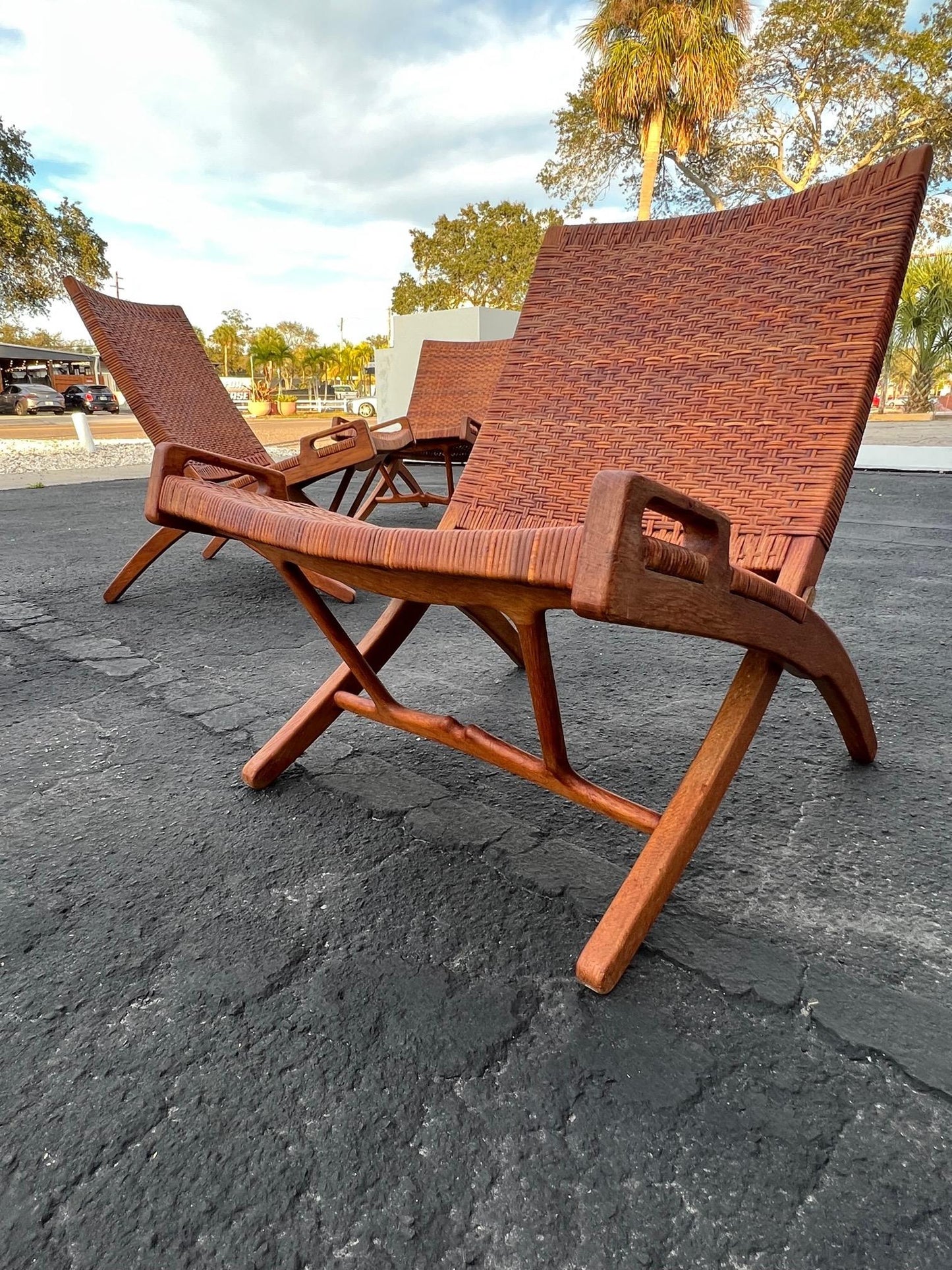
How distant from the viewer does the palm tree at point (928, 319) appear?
9859 millimetres

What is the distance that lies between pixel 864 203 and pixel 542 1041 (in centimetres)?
134

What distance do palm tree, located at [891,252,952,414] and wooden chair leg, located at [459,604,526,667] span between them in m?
9.99

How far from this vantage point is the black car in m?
23.6

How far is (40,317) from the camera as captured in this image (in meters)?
13.8

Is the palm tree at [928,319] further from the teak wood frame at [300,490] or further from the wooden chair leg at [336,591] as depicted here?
the wooden chair leg at [336,591]

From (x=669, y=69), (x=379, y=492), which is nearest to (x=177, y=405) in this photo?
(x=379, y=492)

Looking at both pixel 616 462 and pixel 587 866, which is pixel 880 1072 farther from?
pixel 616 462

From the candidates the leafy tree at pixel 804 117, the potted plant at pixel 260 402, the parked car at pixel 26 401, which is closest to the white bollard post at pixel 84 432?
the leafy tree at pixel 804 117

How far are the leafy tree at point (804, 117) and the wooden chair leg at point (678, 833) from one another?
13.8 meters

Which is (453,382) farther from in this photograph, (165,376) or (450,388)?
(165,376)

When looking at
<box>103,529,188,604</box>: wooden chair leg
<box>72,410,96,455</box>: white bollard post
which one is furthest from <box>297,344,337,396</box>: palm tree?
<box>103,529,188,604</box>: wooden chair leg

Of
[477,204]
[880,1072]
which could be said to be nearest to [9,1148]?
[880,1072]

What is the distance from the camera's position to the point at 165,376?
2.62 metres

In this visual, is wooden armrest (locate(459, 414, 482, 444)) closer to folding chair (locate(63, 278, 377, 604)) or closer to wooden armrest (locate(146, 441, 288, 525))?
folding chair (locate(63, 278, 377, 604))
